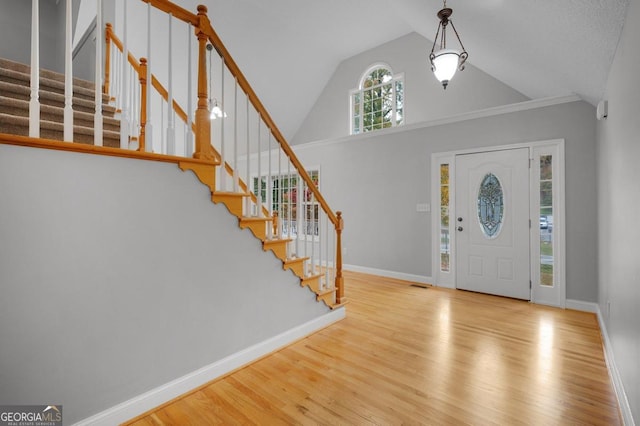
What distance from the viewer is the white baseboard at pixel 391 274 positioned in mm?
4746

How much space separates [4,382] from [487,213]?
4783 mm

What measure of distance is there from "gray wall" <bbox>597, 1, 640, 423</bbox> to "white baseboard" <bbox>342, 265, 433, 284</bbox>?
241 centimetres

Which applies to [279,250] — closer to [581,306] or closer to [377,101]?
[581,306]

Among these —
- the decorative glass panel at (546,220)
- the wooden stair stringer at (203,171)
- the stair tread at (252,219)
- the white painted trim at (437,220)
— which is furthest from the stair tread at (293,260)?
the decorative glass panel at (546,220)

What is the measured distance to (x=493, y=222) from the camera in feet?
13.5

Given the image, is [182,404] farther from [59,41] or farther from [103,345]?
[59,41]

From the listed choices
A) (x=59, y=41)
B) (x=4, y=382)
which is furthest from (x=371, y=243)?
(x=59, y=41)

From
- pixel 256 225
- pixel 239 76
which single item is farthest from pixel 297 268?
pixel 239 76

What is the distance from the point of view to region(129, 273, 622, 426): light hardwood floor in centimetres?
177

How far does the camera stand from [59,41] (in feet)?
16.0

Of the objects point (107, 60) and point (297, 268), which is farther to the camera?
point (107, 60)

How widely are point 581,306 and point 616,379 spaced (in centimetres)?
189

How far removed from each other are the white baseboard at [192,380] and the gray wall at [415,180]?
262 centimetres

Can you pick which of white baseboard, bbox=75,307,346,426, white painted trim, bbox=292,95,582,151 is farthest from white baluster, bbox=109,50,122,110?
white painted trim, bbox=292,95,582,151
